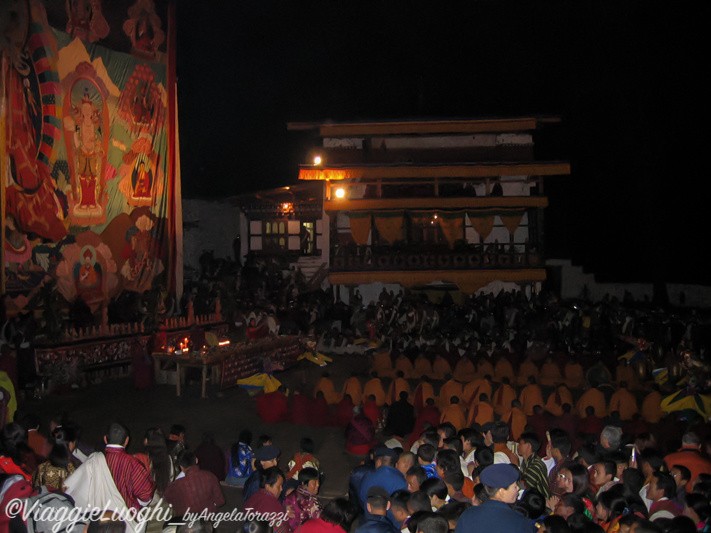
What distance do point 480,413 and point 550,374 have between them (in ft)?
16.8

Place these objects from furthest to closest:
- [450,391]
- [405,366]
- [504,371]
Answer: [405,366], [504,371], [450,391]

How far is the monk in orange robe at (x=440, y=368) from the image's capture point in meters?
14.8

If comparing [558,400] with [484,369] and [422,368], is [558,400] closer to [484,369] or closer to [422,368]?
[484,369]

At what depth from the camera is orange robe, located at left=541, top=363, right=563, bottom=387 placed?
1405cm

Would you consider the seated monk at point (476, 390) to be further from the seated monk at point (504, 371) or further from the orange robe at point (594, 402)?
the seated monk at point (504, 371)

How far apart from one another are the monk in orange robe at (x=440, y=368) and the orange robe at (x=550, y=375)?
6.98 ft

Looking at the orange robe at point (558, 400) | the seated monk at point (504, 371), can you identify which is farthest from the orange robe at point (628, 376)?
the orange robe at point (558, 400)

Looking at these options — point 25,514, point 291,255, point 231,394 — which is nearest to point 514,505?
point 25,514

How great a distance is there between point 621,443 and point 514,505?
8.87ft

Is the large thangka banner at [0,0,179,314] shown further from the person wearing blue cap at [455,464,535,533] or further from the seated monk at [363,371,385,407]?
the person wearing blue cap at [455,464,535,533]

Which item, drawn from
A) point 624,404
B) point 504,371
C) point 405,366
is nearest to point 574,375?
point 504,371

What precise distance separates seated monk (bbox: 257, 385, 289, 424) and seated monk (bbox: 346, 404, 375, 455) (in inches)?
81.7

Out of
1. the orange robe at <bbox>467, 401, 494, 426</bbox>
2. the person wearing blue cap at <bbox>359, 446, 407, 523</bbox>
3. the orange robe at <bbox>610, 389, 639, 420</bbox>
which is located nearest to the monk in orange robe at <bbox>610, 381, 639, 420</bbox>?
the orange robe at <bbox>610, 389, 639, 420</bbox>

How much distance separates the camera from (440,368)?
1485cm
